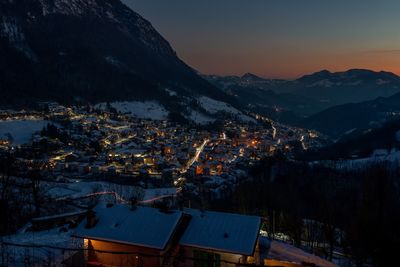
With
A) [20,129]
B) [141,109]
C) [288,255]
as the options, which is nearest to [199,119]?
[141,109]

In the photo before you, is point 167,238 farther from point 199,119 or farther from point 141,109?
point 199,119

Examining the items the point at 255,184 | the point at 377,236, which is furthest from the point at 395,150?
the point at 377,236

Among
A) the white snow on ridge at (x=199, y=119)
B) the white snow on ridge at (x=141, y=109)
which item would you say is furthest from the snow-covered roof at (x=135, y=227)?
the white snow on ridge at (x=199, y=119)

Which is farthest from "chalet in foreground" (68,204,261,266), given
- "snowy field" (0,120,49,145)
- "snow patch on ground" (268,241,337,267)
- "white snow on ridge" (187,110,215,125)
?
"white snow on ridge" (187,110,215,125)

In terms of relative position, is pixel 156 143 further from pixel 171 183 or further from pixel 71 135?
pixel 171 183

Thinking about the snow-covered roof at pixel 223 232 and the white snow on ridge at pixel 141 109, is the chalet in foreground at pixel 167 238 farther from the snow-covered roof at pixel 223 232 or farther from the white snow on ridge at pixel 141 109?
the white snow on ridge at pixel 141 109

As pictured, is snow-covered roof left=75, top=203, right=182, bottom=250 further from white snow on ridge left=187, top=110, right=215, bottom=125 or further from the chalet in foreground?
white snow on ridge left=187, top=110, right=215, bottom=125
